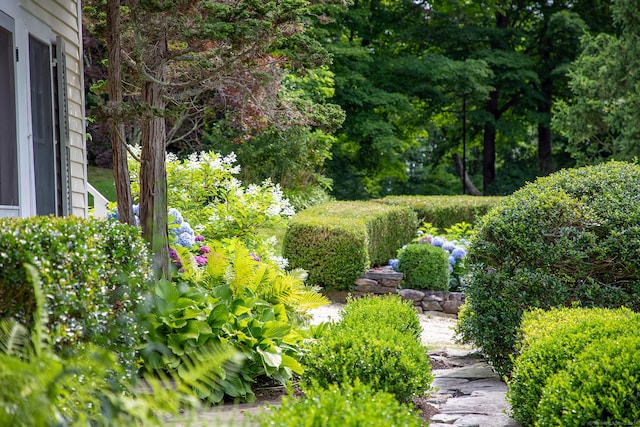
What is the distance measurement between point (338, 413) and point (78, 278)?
1359 mm

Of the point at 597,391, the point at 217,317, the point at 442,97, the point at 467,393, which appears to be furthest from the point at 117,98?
the point at 442,97

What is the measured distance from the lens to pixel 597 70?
19.2 metres

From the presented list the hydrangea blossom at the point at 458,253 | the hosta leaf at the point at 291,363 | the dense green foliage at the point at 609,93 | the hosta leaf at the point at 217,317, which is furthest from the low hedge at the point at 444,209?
the hosta leaf at the point at 217,317

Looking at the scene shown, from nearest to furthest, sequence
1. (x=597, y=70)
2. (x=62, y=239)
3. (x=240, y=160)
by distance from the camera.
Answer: (x=62, y=239), (x=240, y=160), (x=597, y=70)

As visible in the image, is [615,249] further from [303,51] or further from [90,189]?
[90,189]

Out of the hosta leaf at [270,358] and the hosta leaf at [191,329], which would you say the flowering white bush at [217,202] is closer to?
the hosta leaf at [270,358]

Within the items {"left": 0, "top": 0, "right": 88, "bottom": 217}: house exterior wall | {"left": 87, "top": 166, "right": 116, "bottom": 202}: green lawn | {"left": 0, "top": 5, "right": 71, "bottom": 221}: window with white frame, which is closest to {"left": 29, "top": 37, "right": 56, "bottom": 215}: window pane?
{"left": 0, "top": 5, "right": 71, "bottom": 221}: window with white frame

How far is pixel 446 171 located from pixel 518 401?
1071 inches

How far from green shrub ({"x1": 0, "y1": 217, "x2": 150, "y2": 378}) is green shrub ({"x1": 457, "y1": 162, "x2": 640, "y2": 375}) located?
3.01 m

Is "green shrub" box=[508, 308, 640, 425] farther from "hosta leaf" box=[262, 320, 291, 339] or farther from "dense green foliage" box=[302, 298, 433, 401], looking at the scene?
"hosta leaf" box=[262, 320, 291, 339]

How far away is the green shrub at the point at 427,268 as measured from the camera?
10.8 meters

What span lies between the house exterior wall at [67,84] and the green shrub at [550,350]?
3.58m

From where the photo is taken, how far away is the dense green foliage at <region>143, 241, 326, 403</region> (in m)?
4.52

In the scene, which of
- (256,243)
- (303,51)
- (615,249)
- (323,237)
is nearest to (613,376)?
(615,249)
